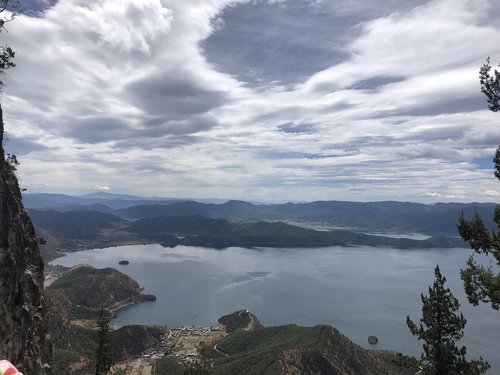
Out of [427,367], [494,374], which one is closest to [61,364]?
[427,367]

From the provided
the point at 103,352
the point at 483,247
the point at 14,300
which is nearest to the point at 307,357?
the point at 103,352

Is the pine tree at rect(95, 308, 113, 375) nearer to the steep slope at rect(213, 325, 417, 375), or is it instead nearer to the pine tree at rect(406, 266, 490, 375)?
the pine tree at rect(406, 266, 490, 375)

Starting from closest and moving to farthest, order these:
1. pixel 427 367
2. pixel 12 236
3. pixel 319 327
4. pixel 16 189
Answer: pixel 427 367 → pixel 12 236 → pixel 16 189 → pixel 319 327

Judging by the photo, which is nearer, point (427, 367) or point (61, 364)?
point (427, 367)

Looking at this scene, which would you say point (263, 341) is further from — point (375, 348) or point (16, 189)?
point (16, 189)

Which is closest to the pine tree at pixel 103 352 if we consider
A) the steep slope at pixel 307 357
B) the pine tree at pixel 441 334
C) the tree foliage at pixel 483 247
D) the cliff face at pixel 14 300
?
the cliff face at pixel 14 300

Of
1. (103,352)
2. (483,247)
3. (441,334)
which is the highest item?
(483,247)

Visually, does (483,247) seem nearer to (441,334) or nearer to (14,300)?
(441,334)

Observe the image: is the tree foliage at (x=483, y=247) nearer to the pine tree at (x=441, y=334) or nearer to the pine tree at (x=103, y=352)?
the pine tree at (x=441, y=334)

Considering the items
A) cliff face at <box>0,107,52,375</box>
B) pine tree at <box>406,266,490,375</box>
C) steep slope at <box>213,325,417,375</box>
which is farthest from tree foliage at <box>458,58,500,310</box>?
steep slope at <box>213,325,417,375</box>
